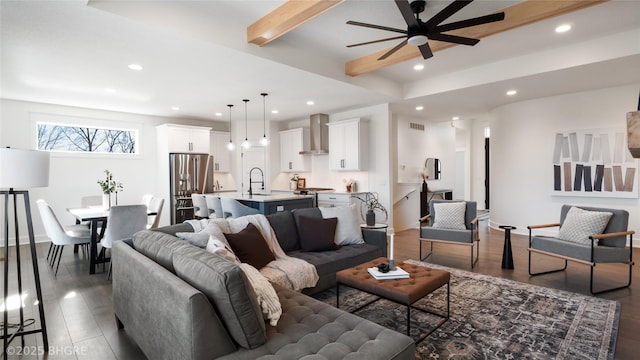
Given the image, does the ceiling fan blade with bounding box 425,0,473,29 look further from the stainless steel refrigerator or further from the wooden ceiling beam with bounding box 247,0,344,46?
the stainless steel refrigerator

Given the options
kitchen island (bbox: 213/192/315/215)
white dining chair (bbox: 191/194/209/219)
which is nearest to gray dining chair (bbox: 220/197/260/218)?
kitchen island (bbox: 213/192/315/215)

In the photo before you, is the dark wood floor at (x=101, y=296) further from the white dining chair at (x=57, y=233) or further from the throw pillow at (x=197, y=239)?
the throw pillow at (x=197, y=239)

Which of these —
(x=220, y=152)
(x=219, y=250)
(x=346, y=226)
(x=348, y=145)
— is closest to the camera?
(x=219, y=250)

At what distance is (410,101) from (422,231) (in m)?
2.73

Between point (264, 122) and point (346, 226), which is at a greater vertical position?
point (264, 122)

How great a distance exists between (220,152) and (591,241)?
744 centimetres

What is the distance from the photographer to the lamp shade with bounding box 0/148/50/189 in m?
2.05

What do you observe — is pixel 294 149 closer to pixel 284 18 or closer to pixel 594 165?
pixel 284 18

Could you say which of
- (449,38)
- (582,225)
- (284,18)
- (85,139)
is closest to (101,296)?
(284,18)

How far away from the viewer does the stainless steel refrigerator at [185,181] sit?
6.93m

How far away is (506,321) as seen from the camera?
2652 mm

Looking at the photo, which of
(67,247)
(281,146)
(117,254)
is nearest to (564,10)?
(117,254)

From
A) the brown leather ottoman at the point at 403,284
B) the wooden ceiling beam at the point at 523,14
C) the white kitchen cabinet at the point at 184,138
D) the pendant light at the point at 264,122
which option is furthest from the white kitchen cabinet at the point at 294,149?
the brown leather ottoman at the point at 403,284

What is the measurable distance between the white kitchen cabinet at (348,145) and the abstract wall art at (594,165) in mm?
3523
